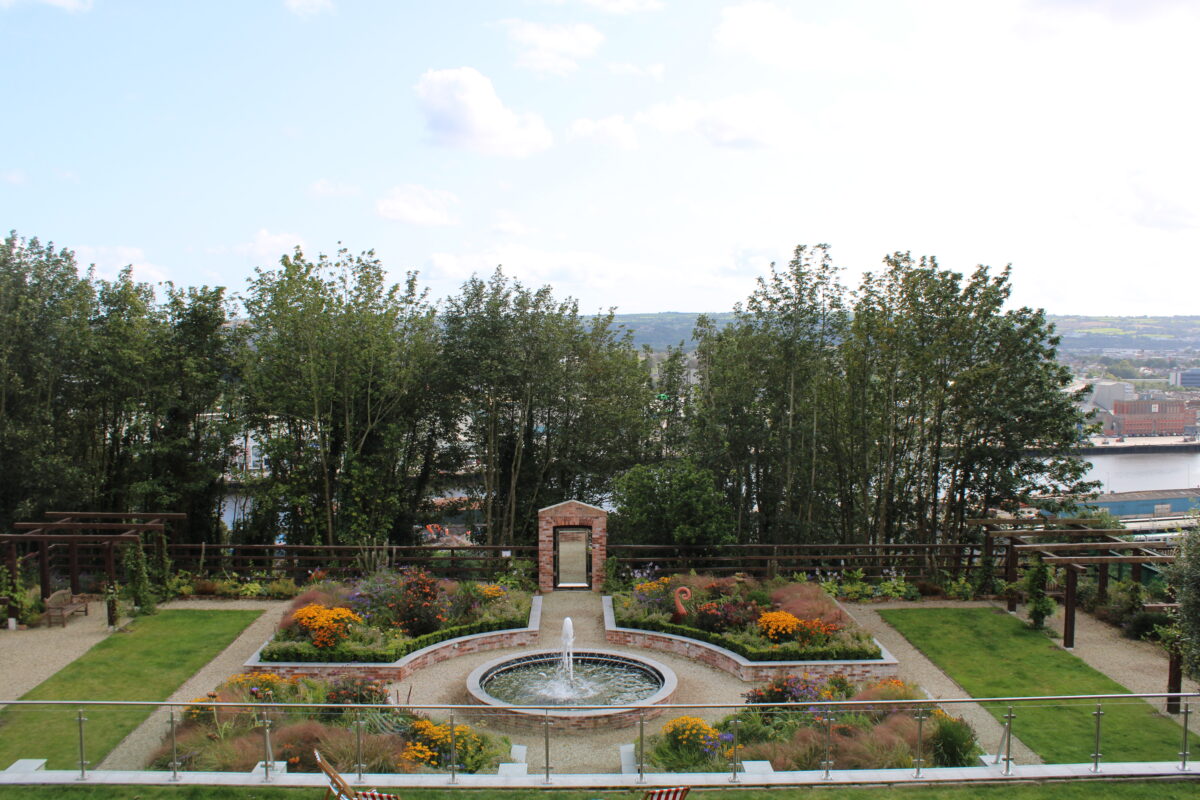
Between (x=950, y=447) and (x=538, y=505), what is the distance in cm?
1007

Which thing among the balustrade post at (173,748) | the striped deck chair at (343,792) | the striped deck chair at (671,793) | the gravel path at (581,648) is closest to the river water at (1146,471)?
the gravel path at (581,648)

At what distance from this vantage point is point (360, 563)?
55.6 feet

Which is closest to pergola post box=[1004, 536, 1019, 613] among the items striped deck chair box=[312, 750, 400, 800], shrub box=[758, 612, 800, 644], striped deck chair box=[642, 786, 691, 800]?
shrub box=[758, 612, 800, 644]

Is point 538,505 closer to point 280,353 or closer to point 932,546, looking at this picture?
point 280,353

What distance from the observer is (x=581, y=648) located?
43.8 ft

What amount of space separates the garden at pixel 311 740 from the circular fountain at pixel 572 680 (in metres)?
1.96

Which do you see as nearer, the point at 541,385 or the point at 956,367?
the point at 956,367

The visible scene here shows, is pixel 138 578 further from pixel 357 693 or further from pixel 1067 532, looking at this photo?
pixel 1067 532

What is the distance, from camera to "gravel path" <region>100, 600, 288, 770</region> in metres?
8.59

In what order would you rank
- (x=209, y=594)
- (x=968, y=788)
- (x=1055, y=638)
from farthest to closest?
(x=209, y=594) → (x=1055, y=638) → (x=968, y=788)

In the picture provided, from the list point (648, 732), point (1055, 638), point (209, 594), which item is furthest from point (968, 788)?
point (209, 594)

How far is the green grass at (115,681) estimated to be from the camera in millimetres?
8641

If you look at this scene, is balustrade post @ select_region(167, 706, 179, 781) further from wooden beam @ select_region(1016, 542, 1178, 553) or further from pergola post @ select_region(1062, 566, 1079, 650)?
wooden beam @ select_region(1016, 542, 1178, 553)

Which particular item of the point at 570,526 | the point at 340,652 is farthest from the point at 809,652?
the point at 340,652
